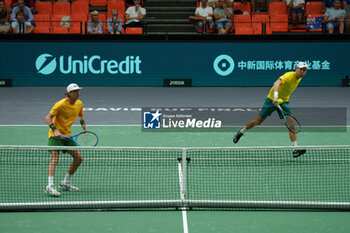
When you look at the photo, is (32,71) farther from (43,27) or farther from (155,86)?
(155,86)

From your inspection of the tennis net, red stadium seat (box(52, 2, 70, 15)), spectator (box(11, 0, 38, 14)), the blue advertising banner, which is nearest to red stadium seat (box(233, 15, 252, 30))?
the blue advertising banner

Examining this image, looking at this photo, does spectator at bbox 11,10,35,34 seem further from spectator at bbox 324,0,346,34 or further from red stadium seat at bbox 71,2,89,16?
spectator at bbox 324,0,346,34

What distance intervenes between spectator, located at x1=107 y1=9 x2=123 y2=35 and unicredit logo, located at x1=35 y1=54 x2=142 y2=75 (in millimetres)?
970

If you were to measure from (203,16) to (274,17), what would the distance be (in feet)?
8.89

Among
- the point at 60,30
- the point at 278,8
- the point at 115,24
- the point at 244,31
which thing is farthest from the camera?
the point at 278,8

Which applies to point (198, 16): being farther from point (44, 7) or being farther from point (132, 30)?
point (44, 7)

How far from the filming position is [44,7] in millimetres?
22781

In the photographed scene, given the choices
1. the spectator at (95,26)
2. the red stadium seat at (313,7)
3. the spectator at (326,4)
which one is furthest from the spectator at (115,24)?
the spectator at (326,4)

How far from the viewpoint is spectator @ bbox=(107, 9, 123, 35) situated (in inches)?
817

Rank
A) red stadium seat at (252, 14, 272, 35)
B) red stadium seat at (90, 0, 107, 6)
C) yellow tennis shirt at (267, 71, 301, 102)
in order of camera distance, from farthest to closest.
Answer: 1. red stadium seat at (90, 0, 107, 6)
2. red stadium seat at (252, 14, 272, 35)
3. yellow tennis shirt at (267, 71, 301, 102)

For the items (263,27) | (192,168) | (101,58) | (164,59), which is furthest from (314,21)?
(192,168)

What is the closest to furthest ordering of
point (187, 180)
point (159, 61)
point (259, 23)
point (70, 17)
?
1. point (187, 180)
2. point (159, 61)
3. point (259, 23)
4. point (70, 17)

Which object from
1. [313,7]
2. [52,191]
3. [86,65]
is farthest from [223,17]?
[52,191]
